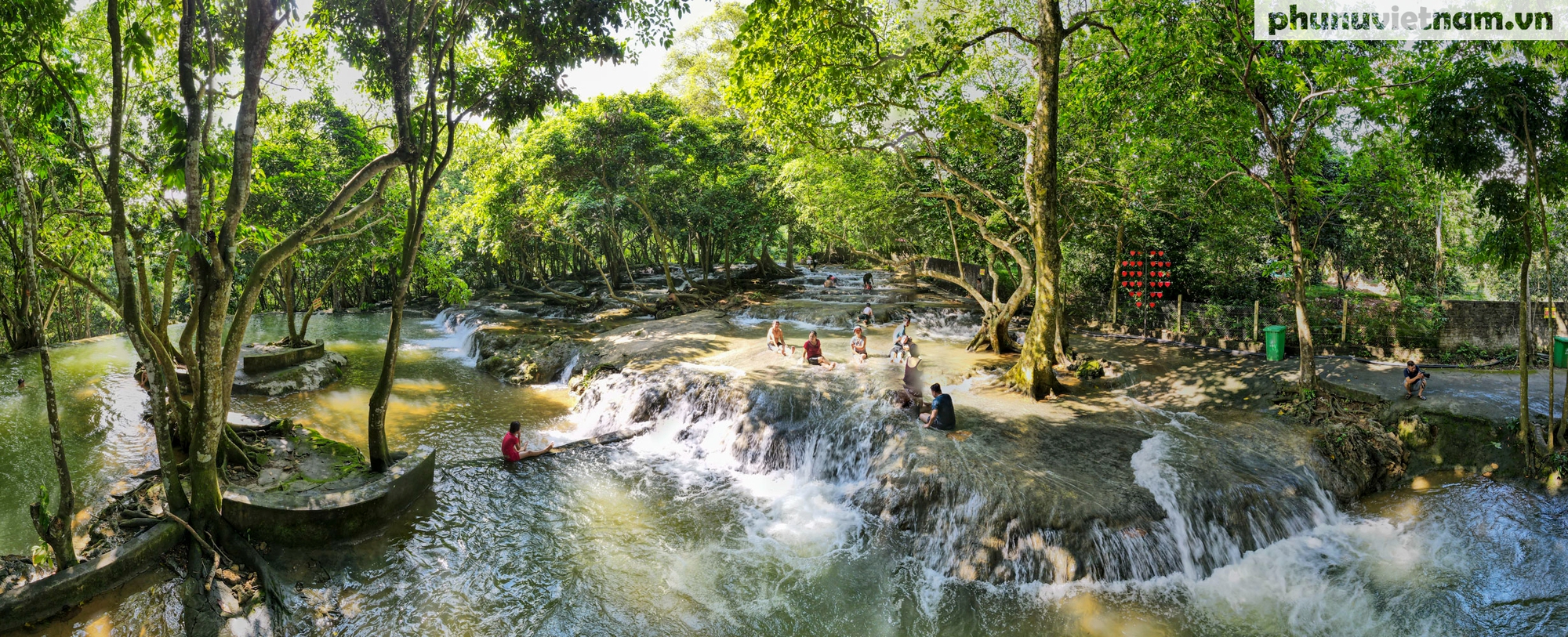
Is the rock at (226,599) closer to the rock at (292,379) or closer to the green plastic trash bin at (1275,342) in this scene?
the rock at (292,379)

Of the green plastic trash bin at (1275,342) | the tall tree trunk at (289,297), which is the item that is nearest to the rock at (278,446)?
the tall tree trunk at (289,297)

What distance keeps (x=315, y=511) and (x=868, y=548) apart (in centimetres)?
675

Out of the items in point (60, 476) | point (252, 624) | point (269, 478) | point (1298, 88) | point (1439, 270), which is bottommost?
point (252, 624)

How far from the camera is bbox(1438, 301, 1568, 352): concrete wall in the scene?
13477mm

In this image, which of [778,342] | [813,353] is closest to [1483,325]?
[813,353]

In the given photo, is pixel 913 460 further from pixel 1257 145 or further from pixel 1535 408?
pixel 1257 145

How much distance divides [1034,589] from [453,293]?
13.4m

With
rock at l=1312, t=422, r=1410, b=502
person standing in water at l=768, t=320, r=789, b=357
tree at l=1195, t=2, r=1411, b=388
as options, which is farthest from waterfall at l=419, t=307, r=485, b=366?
rock at l=1312, t=422, r=1410, b=502

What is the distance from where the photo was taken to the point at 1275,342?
1444 centimetres

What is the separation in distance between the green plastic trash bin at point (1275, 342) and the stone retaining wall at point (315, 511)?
56.4 feet

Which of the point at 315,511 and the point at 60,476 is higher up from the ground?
the point at 60,476

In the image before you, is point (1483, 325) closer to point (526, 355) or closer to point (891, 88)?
point (891, 88)

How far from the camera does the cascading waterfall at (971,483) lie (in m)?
7.90

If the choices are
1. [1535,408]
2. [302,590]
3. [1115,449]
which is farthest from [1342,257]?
[302,590]
